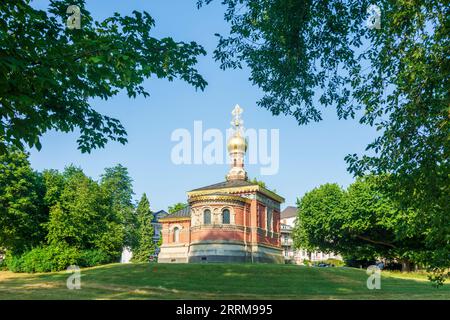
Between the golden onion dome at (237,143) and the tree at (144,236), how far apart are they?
27.1m

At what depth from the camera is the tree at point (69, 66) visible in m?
7.99

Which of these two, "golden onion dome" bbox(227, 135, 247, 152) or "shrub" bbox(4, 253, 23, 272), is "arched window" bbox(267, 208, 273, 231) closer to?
"golden onion dome" bbox(227, 135, 247, 152)

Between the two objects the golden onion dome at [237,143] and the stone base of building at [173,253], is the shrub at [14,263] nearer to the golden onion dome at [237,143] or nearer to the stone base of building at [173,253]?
the stone base of building at [173,253]

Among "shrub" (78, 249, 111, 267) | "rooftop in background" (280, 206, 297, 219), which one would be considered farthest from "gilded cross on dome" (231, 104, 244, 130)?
"rooftop in background" (280, 206, 297, 219)

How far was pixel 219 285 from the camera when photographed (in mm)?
23516

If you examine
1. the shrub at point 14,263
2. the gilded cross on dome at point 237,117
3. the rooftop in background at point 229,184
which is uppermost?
the gilded cross on dome at point 237,117

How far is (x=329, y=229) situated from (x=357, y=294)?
31.9 metres

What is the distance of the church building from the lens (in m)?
42.7

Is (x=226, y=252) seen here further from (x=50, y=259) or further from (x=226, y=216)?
(x=50, y=259)

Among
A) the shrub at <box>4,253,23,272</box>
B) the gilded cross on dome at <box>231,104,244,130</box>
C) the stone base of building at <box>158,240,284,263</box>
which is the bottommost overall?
the shrub at <box>4,253,23,272</box>

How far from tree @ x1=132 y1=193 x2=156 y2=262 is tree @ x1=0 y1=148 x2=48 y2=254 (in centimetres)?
2971

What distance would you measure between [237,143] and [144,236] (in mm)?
30784

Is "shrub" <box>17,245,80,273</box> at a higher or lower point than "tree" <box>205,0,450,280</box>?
lower

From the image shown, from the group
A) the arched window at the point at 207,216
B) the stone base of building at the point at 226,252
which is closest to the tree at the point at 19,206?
the stone base of building at the point at 226,252
